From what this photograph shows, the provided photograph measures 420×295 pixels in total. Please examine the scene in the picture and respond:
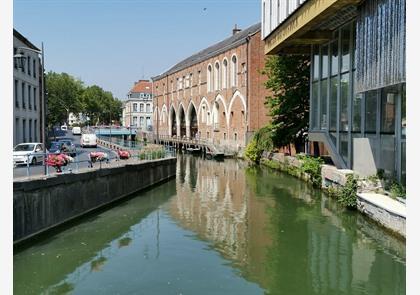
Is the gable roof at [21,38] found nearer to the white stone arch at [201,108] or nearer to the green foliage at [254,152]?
the green foliage at [254,152]

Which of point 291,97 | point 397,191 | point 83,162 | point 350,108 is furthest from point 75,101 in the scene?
point 397,191

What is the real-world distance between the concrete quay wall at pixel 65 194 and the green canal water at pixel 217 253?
52 cm

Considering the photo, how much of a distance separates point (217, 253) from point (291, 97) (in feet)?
71.4

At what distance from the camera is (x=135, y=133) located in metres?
81.9

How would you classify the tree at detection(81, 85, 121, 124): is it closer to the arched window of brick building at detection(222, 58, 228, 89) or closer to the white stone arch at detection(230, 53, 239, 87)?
the arched window of brick building at detection(222, 58, 228, 89)

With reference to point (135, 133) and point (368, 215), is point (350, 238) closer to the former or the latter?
point (368, 215)

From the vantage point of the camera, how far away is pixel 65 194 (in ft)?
51.0

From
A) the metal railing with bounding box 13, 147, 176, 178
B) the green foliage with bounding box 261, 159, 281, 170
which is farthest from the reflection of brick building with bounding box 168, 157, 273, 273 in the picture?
the green foliage with bounding box 261, 159, 281, 170

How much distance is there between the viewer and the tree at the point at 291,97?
3272 centimetres

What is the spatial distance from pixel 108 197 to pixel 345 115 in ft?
35.8

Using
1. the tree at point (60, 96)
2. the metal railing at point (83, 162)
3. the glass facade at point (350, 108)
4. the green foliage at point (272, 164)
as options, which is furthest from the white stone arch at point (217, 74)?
the glass facade at point (350, 108)

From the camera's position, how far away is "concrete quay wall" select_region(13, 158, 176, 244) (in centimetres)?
1277

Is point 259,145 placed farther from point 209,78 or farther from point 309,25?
point 209,78

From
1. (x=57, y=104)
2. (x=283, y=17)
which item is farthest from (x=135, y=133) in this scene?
(x=283, y=17)
